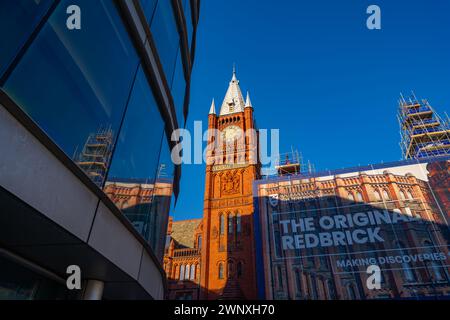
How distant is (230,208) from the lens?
35.3m

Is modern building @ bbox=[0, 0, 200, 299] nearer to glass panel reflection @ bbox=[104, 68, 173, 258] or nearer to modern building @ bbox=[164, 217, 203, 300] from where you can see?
glass panel reflection @ bbox=[104, 68, 173, 258]

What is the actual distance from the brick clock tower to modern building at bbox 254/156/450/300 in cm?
573

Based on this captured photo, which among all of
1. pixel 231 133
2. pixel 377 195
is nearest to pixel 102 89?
pixel 377 195

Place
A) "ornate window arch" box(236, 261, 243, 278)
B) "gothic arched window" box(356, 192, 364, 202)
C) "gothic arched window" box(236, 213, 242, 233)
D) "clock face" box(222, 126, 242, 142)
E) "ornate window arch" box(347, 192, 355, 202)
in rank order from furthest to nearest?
1. "clock face" box(222, 126, 242, 142)
2. "gothic arched window" box(236, 213, 242, 233)
3. "ornate window arch" box(236, 261, 243, 278)
4. "ornate window arch" box(347, 192, 355, 202)
5. "gothic arched window" box(356, 192, 364, 202)

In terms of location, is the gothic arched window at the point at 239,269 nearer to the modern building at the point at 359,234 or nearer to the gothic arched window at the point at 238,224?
the gothic arched window at the point at 238,224

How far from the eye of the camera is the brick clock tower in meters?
30.7

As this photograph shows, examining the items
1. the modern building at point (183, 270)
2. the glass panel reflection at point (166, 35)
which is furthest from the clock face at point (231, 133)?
the glass panel reflection at point (166, 35)

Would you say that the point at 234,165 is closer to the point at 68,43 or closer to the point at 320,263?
the point at 320,263

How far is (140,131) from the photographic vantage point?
19.3 feet

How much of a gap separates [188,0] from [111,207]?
8194mm

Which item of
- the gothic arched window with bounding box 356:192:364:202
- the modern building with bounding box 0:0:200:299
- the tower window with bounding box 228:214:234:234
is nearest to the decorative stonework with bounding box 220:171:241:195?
the tower window with bounding box 228:214:234:234

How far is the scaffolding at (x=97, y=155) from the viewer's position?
12.9ft

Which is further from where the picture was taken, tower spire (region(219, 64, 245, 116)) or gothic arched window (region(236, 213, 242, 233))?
tower spire (region(219, 64, 245, 116))

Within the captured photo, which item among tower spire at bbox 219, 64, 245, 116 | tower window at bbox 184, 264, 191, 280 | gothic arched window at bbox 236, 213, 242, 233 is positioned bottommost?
tower window at bbox 184, 264, 191, 280
